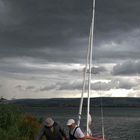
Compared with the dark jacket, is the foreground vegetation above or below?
above

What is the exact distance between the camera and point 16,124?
21.2 metres

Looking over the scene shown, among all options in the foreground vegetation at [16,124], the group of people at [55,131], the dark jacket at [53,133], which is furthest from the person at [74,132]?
the foreground vegetation at [16,124]

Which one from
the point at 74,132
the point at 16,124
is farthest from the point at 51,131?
the point at 16,124

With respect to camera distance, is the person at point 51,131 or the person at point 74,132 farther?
the person at point 74,132

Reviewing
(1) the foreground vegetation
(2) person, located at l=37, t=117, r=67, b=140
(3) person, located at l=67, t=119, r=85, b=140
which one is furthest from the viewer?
(1) the foreground vegetation

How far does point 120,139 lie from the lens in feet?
146

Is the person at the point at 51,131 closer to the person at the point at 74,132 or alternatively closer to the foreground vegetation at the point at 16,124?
Answer: the person at the point at 74,132

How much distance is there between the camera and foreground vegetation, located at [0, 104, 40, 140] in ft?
66.2

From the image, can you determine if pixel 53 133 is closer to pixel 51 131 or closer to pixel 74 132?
pixel 51 131

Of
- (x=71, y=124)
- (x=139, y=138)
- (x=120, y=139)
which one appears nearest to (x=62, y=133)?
(x=71, y=124)

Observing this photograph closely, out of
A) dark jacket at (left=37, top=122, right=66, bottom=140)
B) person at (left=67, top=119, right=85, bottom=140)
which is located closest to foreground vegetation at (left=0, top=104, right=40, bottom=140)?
dark jacket at (left=37, top=122, right=66, bottom=140)

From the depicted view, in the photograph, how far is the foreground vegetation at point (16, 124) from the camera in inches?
794

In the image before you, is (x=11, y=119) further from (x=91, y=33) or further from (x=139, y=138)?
(x=139, y=138)

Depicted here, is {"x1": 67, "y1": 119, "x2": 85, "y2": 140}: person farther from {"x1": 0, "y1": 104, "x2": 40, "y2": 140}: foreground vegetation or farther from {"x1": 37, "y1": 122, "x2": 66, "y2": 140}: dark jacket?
{"x1": 0, "y1": 104, "x2": 40, "y2": 140}: foreground vegetation
